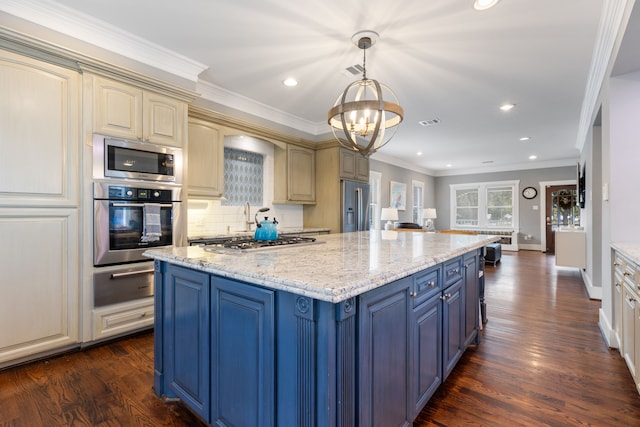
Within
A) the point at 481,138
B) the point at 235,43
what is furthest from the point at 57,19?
the point at 481,138

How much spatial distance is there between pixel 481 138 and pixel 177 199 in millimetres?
5654

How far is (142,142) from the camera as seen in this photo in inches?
110

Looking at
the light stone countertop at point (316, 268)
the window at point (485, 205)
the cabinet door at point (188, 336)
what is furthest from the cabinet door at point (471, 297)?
the window at point (485, 205)

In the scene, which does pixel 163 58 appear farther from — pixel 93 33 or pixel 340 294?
pixel 340 294

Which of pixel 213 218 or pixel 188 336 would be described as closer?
pixel 188 336

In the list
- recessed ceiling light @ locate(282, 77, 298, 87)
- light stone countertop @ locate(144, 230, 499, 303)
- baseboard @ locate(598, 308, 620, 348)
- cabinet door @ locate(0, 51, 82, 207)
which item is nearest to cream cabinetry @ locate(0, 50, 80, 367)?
cabinet door @ locate(0, 51, 82, 207)

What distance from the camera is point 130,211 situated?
2709 mm

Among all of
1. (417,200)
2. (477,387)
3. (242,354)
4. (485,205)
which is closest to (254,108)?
(242,354)

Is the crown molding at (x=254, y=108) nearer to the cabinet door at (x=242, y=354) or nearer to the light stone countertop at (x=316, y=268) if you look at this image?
the light stone countertop at (x=316, y=268)

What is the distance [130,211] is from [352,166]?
3.50m

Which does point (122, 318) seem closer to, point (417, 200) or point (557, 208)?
point (417, 200)

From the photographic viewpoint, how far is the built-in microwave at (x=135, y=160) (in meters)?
2.54

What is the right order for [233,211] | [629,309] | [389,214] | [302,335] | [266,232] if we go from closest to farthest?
[302,335]
[629,309]
[266,232]
[233,211]
[389,214]

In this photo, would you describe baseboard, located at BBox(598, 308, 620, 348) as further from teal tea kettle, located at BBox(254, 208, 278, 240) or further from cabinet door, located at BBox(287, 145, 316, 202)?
cabinet door, located at BBox(287, 145, 316, 202)
